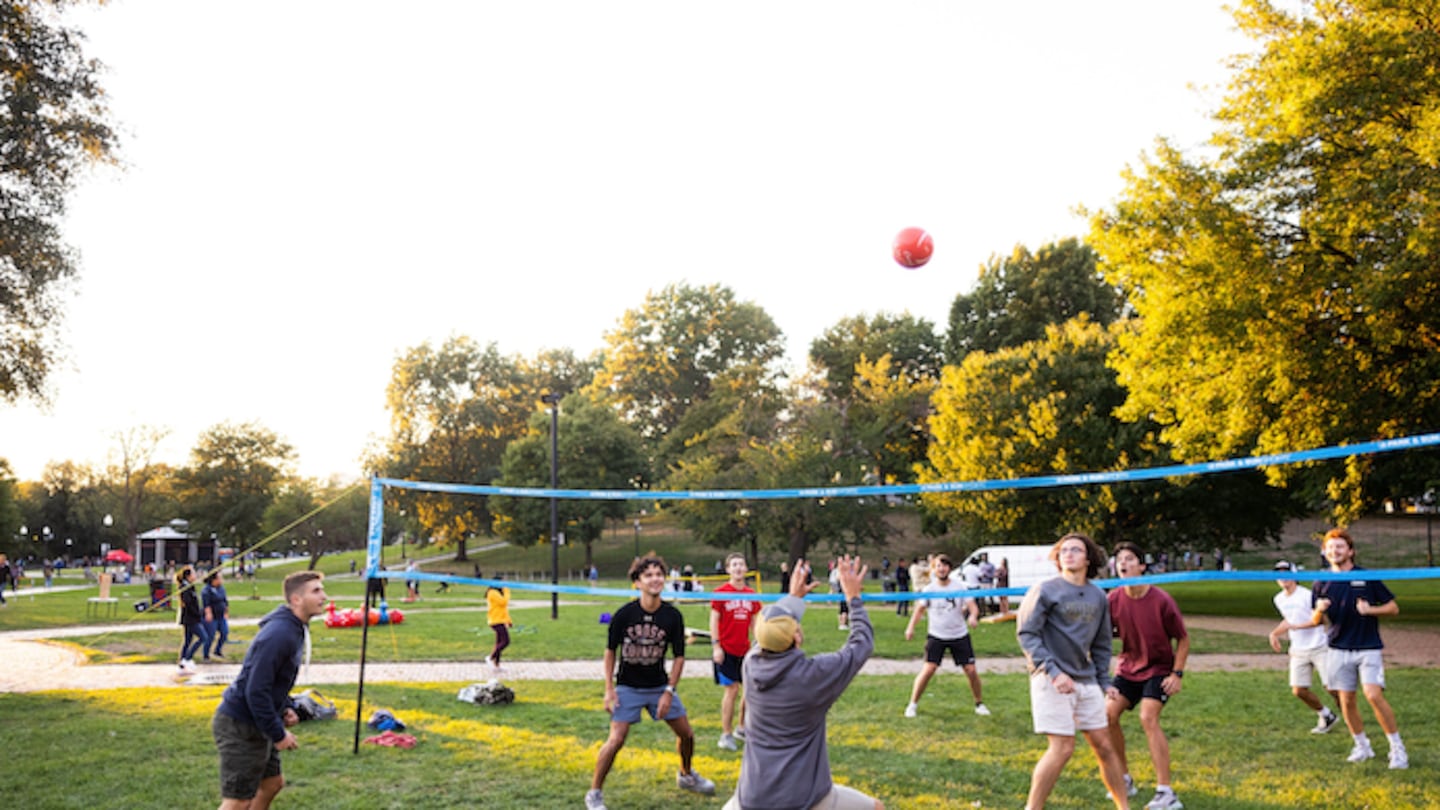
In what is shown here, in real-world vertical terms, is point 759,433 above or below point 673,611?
above

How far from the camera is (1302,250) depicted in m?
18.5

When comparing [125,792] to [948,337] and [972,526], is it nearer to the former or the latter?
[972,526]

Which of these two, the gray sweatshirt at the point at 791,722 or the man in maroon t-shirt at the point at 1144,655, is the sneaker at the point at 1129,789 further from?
the gray sweatshirt at the point at 791,722

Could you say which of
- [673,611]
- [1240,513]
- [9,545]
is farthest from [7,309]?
[9,545]

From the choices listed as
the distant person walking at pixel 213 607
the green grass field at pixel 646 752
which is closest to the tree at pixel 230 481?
the distant person walking at pixel 213 607

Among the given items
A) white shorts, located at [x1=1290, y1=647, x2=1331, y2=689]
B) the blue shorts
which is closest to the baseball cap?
the blue shorts

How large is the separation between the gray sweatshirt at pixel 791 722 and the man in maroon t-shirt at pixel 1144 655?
3348 mm

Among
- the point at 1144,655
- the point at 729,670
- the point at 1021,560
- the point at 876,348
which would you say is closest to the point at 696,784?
the point at 729,670

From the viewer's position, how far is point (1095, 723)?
20.5 ft

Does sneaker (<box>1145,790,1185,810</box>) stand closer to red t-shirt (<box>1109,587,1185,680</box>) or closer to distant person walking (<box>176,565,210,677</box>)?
red t-shirt (<box>1109,587,1185,680</box>)

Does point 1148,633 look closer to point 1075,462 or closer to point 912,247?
point 912,247

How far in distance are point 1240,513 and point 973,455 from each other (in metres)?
8.70

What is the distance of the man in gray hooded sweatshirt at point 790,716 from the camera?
4.75 meters

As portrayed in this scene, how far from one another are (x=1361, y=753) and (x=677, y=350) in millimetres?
73203
